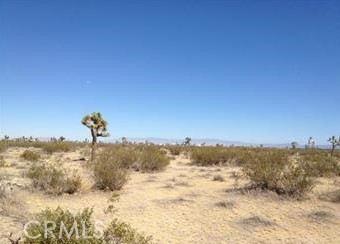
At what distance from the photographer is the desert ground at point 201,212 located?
29.5ft

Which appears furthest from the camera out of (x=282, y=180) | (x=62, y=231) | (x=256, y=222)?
(x=282, y=180)

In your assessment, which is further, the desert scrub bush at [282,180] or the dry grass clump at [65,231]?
the desert scrub bush at [282,180]

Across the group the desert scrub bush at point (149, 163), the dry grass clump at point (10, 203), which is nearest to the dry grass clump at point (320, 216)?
the dry grass clump at point (10, 203)

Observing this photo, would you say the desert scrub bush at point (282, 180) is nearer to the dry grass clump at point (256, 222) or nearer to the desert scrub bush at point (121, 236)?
the dry grass clump at point (256, 222)

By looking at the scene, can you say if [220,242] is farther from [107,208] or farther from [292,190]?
[292,190]

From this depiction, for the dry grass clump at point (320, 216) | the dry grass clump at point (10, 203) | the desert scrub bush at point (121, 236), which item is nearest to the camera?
the desert scrub bush at point (121, 236)

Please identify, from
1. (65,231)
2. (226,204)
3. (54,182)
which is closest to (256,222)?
(226,204)

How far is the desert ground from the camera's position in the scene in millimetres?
8992

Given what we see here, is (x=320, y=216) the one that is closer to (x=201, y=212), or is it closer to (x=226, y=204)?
(x=226, y=204)

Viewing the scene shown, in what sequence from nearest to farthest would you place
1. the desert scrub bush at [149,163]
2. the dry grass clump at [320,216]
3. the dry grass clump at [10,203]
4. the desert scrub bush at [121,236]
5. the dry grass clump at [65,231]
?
the dry grass clump at [65,231] < the desert scrub bush at [121,236] < the dry grass clump at [10,203] < the dry grass clump at [320,216] < the desert scrub bush at [149,163]

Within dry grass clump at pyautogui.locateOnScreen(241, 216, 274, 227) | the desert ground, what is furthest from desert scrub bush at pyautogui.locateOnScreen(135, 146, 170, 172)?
dry grass clump at pyautogui.locateOnScreen(241, 216, 274, 227)

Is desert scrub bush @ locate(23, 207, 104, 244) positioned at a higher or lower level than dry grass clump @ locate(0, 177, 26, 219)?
higher

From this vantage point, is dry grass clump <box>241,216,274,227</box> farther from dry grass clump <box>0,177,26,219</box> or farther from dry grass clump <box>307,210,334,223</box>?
dry grass clump <box>0,177,26,219</box>

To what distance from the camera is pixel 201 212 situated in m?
11.2
